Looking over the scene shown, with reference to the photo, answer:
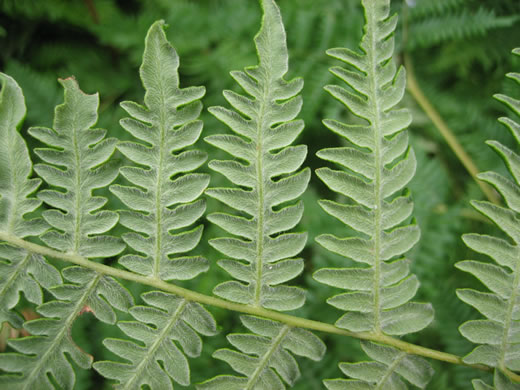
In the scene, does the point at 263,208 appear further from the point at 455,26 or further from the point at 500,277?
the point at 455,26

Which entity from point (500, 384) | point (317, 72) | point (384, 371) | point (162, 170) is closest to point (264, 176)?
point (162, 170)

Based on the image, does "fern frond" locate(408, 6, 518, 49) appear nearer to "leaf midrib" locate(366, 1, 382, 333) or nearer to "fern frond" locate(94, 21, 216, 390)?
"leaf midrib" locate(366, 1, 382, 333)

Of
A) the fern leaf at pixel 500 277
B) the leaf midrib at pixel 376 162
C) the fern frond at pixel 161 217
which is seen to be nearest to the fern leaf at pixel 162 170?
the fern frond at pixel 161 217

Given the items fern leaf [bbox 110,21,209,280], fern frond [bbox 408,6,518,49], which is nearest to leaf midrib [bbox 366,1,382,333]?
fern leaf [bbox 110,21,209,280]

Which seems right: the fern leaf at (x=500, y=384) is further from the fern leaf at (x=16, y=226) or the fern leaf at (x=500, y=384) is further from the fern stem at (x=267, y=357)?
the fern leaf at (x=16, y=226)

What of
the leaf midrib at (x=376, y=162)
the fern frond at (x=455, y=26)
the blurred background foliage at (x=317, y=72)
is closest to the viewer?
the leaf midrib at (x=376, y=162)

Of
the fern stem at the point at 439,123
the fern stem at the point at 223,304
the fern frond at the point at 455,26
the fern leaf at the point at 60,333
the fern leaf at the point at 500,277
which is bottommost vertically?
the fern leaf at the point at 60,333

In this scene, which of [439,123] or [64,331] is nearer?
[64,331]
